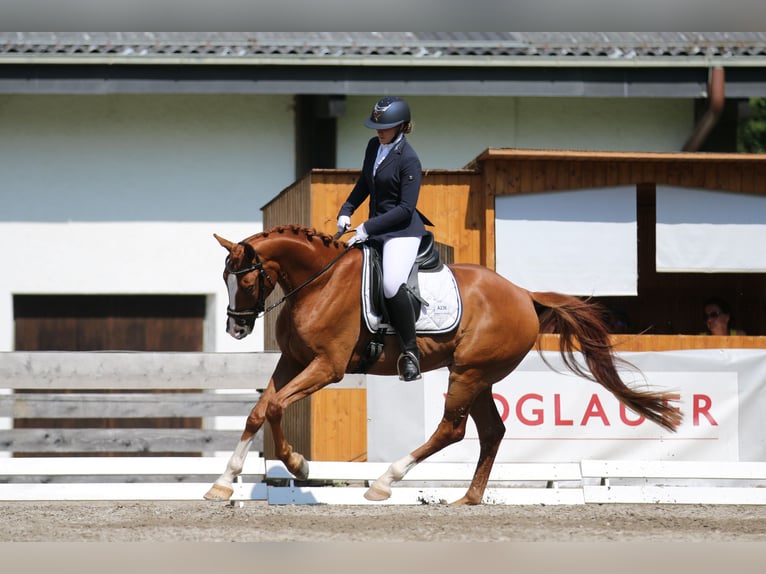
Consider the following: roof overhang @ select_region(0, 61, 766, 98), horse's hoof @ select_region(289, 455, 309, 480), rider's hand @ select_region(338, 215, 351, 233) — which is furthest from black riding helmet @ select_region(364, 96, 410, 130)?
roof overhang @ select_region(0, 61, 766, 98)

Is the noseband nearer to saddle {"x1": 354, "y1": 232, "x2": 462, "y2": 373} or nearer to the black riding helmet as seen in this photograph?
saddle {"x1": 354, "y1": 232, "x2": 462, "y2": 373}

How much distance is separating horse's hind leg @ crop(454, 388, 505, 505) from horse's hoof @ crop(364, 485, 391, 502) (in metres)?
0.69

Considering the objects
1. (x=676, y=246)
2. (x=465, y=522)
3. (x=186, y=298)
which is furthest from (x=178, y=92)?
(x=465, y=522)

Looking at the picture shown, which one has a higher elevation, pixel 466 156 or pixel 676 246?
pixel 466 156

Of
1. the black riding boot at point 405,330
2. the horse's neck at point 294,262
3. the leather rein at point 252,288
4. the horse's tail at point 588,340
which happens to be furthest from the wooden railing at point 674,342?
the leather rein at point 252,288

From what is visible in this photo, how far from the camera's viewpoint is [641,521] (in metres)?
8.39

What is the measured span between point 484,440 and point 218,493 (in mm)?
2070

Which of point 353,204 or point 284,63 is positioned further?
point 284,63

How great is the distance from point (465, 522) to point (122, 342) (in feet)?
29.8

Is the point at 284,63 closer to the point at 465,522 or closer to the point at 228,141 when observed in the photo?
the point at 228,141

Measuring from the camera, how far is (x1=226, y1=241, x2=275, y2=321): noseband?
834 cm

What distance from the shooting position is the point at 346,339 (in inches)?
339

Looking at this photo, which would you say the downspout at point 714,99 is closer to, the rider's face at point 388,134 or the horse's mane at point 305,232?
the rider's face at point 388,134

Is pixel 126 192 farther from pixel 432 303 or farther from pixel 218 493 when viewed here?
pixel 218 493
